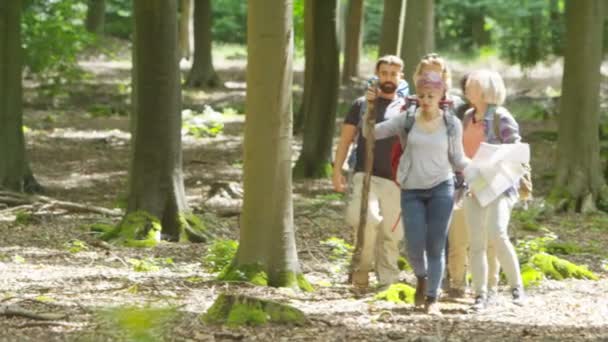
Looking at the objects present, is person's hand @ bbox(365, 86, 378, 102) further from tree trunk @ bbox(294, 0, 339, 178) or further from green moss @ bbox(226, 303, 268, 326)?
tree trunk @ bbox(294, 0, 339, 178)

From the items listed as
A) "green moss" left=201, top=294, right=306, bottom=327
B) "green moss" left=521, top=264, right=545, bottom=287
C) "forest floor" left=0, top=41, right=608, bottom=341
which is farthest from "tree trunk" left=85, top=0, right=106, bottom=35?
"green moss" left=201, top=294, right=306, bottom=327

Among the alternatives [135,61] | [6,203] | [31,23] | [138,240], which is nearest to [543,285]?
[138,240]

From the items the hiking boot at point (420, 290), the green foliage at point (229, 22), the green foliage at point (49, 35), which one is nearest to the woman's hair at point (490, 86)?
the hiking boot at point (420, 290)

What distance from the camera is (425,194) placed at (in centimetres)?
799

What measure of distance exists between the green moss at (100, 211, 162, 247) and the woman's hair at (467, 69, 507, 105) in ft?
15.9

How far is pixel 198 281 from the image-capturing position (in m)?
9.31

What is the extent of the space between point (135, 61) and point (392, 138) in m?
5.33

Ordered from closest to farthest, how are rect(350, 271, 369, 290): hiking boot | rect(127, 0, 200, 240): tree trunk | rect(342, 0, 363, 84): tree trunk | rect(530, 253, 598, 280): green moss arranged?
1. rect(350, 271, 369, 290): hiking boot
2. rect(530, 253, 598, 280): green moss
3. rect(127, 0, 200, 240): tree trunk
4. rect(342, 0, 363, 84): tree trunk

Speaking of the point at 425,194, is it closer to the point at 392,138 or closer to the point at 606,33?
the point at 392,138

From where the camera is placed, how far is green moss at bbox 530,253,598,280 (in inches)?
413

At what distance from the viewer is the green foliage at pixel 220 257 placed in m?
10.2

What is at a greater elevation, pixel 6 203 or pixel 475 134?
pixel 475 134

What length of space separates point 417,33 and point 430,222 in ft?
27.8

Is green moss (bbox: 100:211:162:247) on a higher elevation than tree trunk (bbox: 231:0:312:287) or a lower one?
lower
